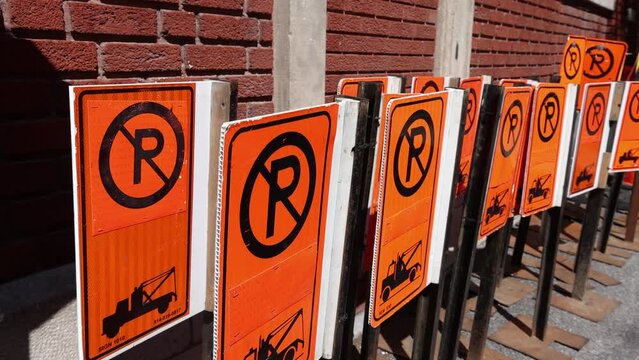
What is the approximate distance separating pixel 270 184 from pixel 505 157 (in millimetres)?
1911

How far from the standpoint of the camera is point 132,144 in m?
1.42

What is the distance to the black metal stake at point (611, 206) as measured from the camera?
17.5ft

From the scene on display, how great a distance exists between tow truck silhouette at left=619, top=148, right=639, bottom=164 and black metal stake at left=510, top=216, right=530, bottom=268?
3.58 ft

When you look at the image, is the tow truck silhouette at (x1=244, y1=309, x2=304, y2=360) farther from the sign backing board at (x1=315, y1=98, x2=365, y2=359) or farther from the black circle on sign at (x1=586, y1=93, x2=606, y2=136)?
the black circle on sign at (x1=586, y1=93, x2=606, y2=136)

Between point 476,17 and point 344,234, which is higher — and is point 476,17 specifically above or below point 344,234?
above

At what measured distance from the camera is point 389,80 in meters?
3.07

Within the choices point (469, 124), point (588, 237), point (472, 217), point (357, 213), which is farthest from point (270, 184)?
point (588, 237)

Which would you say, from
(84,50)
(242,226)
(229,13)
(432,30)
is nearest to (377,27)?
(432,30)

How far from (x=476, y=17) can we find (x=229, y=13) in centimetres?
390

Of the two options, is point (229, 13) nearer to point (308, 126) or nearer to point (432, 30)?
point (308, 126)

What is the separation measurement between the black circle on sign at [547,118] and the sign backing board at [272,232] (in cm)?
201

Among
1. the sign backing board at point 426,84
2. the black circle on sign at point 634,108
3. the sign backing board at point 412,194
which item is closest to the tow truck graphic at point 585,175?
the black circle on sign at point 634,108

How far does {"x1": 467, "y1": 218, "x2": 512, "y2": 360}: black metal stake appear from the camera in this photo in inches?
129

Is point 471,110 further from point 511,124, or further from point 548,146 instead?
point 511,124
